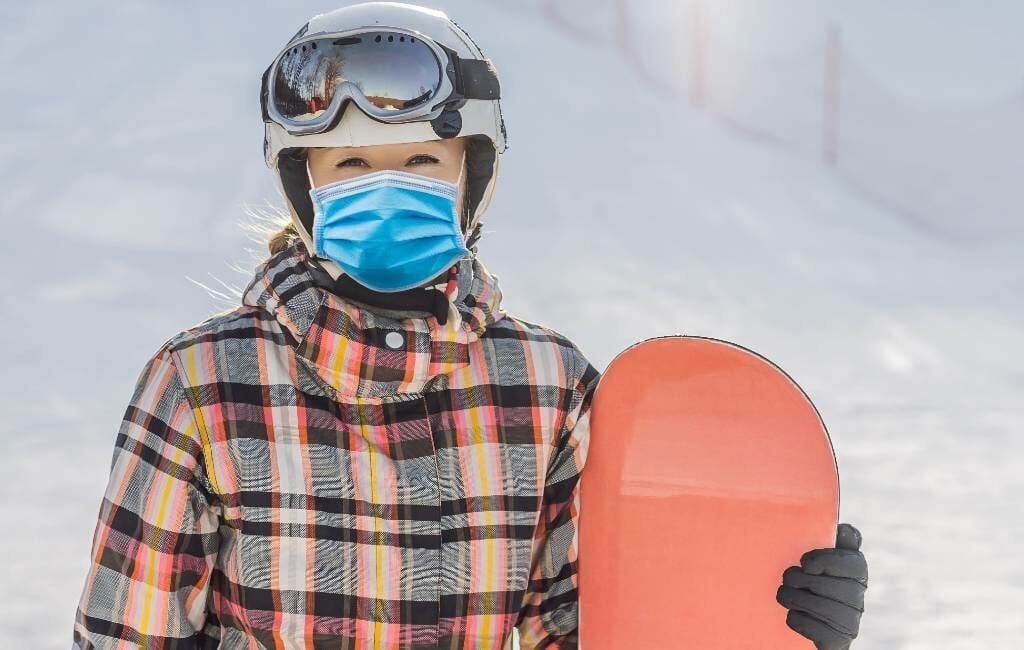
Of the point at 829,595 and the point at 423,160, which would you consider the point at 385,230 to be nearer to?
the point at 423,160

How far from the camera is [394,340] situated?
1639 mm

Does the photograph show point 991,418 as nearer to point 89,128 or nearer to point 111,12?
point 89,128

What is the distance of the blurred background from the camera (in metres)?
4.54

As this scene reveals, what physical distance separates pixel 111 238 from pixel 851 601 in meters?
5.64

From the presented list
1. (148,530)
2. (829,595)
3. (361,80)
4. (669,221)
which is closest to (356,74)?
(361,80)

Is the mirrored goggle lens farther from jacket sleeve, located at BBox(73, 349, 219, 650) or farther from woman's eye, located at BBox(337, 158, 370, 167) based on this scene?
jacket sleeve, located at BBox(73, 349, 219, 650)

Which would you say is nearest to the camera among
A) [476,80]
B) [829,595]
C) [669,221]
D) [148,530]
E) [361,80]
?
[148,530]

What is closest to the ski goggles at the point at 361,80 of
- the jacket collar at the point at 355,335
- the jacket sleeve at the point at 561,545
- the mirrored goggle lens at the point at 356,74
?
the mirrored goggle lens at the point at 356,74

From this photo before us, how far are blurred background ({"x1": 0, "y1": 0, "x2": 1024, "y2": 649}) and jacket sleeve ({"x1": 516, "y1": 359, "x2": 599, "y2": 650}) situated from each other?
2061mm

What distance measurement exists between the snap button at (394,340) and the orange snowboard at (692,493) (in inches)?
13.6

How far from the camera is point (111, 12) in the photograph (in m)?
9.04

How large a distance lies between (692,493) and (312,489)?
0.60 m

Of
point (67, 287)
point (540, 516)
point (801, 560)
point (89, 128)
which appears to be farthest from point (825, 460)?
point (89, 128)

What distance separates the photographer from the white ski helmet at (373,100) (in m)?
1.75
